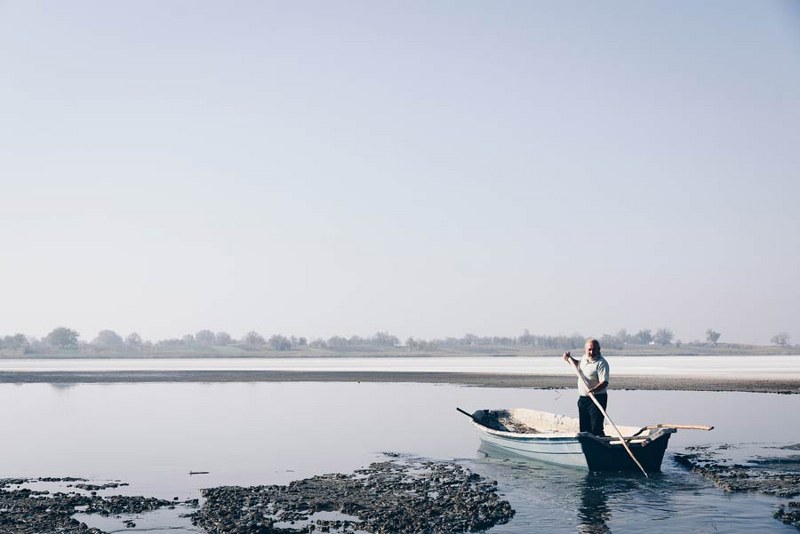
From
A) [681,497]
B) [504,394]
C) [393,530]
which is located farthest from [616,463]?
[504,394]

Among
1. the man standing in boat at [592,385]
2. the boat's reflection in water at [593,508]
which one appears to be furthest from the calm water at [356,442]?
the man standing in boat at [592,385]

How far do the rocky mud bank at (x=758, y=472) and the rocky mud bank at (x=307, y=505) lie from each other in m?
4.93

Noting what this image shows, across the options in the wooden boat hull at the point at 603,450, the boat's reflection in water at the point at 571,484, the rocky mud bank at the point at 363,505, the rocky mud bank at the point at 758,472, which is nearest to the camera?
the rocky mud bank at the point at 363,505

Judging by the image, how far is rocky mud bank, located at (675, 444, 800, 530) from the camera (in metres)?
16.0

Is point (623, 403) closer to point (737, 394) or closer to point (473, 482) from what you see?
point (737, 394)

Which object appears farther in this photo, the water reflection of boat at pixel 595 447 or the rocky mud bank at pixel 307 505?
the water reflection of boat at pixel 595 447

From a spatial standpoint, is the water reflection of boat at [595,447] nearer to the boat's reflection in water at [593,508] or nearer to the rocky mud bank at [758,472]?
the boat's reflection in water at [593,508]

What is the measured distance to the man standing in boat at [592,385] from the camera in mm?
19859

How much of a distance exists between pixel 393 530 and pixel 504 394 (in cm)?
3375

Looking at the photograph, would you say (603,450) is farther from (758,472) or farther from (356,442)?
(356,442)

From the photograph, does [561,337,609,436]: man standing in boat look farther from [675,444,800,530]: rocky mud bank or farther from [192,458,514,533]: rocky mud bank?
[192,458,514,533]: rocky mud bank

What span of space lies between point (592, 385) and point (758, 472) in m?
4.21

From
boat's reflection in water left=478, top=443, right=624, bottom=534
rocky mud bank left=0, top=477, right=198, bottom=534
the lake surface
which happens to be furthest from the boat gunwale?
the lake surface

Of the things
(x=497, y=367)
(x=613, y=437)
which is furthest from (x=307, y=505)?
(x=497, y=367)
